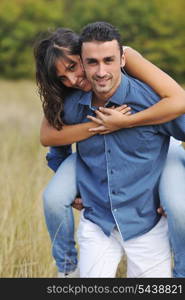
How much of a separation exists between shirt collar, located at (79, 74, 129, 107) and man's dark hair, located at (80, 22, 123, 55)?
0.16 metres

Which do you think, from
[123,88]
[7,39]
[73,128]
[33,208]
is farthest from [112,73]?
[7,39]

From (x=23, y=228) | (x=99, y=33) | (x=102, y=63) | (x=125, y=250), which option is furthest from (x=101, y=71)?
(x=23, y=228)

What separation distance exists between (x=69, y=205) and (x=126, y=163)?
0.38m

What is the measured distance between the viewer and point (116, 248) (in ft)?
9.45

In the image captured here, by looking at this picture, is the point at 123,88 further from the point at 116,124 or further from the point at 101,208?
the point at 101,208

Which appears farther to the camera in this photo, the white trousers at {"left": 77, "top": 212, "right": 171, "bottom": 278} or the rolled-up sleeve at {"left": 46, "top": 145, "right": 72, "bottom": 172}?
the rolled-up sleeve at {"left": 46, "top": 145, "right": 72, "bottom": 172}

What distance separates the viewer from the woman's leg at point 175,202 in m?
2.66

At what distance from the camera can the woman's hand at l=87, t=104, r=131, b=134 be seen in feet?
8.71

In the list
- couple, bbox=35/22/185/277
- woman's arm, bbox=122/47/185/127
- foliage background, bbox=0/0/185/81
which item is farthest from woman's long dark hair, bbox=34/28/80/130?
foliage background, bbox=0/0/185/81

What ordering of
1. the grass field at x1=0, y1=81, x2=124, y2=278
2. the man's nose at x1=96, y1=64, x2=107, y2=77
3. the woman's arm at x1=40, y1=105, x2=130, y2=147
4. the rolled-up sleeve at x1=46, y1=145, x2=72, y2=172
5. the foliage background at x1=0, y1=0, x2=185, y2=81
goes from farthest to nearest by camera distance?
the foliage background at x1=0, y1=0, x2=185, y2=81 → the grass field at x1=0, y1=81, x2=124, y2=278 → the rolled-up sleeve at x1=46, y1=145, x2=72, y2=172 → the woman's arm at x1=40, y1=105, x2=130, y2=147 → the man's nose at x1=96, y1=64, x2=107, y2=77

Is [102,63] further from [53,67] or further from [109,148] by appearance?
[109,148]

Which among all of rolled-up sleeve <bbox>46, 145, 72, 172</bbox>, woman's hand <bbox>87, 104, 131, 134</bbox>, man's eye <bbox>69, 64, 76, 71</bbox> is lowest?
rolled-up sleeve <bbox>46, 145, 72, 172</bbox>

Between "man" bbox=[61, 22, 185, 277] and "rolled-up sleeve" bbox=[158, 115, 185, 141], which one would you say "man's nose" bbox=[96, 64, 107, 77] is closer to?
"man" bbox=[61, 22, 185, 277]

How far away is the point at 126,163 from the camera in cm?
274
